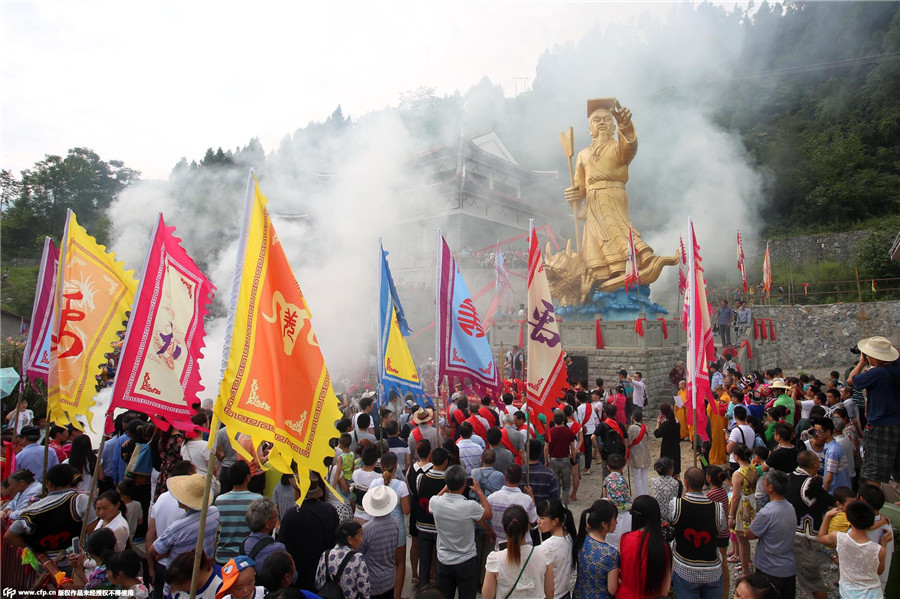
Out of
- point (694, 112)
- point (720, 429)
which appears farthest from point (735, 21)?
point (720, 429)

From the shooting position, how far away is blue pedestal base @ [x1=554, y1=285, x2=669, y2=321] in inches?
629

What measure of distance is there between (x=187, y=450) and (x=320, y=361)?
2488mm

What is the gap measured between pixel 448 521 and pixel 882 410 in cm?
408

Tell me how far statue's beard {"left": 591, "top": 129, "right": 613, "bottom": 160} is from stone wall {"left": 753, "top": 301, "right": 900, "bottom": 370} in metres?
9.91

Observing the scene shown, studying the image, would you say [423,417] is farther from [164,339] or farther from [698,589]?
[698,589]

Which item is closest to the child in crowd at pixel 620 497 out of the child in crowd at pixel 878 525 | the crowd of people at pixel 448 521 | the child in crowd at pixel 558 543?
the crowd of people at pixel 448 521

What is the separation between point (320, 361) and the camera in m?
3.34

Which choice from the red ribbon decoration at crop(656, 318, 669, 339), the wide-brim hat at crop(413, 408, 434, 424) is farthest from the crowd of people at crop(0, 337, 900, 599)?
the red ribbon decoration at crop(656, 318, 669, 339)

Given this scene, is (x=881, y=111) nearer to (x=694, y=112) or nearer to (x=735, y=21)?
(x=694, y=112)

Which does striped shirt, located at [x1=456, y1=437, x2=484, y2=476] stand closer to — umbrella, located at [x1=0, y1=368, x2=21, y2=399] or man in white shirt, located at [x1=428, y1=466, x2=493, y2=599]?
man in white shirt, located at [x1=428, y1=466, x2=493, y2=599]

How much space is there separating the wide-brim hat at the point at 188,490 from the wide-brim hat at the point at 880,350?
5.50m

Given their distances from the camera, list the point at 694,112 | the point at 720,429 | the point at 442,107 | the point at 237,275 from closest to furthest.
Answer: the point at 237,275 < the point at 720,429 < the point at 694,112 < the point at 442,107

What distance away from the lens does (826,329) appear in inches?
795

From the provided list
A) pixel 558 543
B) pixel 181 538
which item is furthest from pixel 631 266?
pixel 181 538
